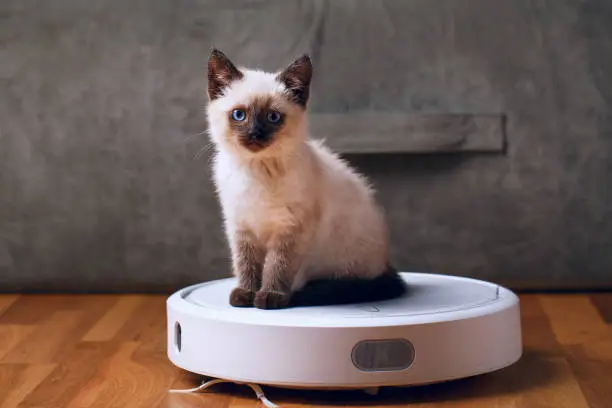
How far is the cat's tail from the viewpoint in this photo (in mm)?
1694

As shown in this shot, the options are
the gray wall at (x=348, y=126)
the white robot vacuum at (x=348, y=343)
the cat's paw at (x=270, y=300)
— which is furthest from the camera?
the gray wall at (x=348, y=126)

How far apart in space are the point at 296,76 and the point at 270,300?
43 cm

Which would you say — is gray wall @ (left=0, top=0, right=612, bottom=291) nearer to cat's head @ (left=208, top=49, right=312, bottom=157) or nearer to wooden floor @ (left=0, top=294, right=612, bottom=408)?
wooden floor @ (left=0, top=294, right=612, bottom=408)

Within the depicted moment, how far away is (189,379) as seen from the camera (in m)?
1.80

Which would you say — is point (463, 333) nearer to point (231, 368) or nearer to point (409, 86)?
point (231, 368)

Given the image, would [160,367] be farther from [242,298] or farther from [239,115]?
[239,115]

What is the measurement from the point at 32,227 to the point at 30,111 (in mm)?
359

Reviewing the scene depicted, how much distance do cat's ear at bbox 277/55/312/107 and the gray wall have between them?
2.89ft

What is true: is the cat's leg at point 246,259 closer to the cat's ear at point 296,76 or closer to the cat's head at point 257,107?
the cat's head at point 257,107

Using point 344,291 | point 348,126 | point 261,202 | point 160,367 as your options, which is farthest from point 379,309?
point 348,126

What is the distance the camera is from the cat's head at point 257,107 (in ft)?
5.41

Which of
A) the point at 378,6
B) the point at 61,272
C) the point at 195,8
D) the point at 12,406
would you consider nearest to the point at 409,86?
the point at 378,6

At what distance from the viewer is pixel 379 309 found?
1.66 metres

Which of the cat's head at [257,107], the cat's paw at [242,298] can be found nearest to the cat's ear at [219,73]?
the cat's head at [257,107]
